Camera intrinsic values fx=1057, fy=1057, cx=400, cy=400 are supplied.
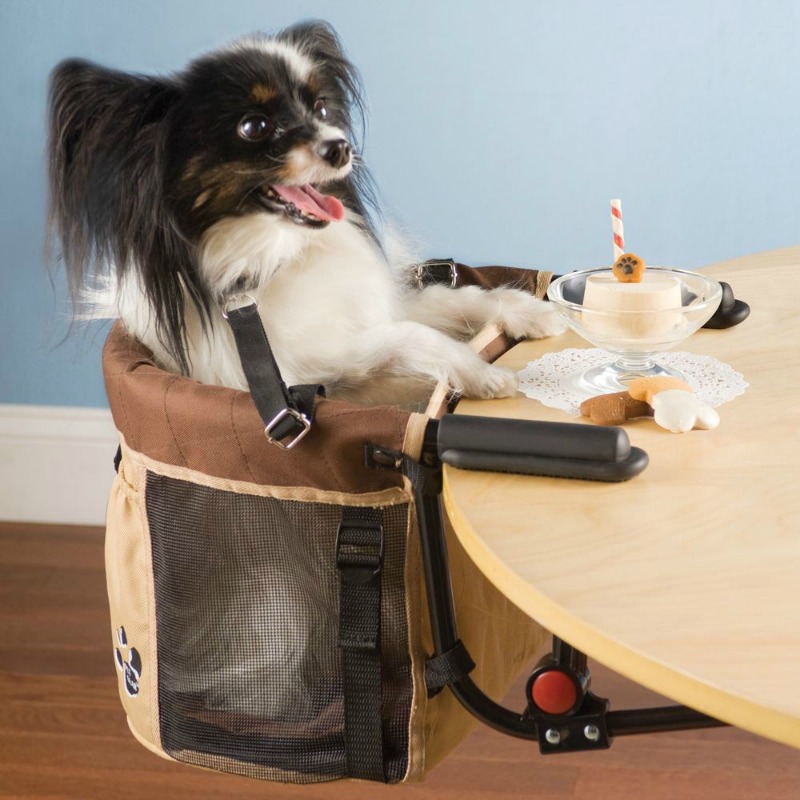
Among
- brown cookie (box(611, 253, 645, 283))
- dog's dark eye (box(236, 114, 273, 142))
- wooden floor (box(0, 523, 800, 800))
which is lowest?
wooden floor (box(0, 523, 800, 800))

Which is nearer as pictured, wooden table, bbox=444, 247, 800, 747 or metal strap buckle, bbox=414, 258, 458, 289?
wooden table, bbox=444, 247, 800, 747

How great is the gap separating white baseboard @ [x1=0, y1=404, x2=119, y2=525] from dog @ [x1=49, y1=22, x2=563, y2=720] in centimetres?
128

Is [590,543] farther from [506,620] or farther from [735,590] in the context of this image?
[506,620]

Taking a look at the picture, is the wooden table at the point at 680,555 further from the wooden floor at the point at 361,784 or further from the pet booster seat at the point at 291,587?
the wooden floor at the point at 361,784

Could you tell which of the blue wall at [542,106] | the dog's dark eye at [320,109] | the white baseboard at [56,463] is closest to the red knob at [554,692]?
the dog's dark eye at [320,109]

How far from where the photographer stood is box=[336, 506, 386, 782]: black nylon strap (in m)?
1.05

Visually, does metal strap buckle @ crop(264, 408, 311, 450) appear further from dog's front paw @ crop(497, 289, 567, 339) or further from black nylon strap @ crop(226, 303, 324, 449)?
dog's front paw @ crop(497, 289, 567, 339)

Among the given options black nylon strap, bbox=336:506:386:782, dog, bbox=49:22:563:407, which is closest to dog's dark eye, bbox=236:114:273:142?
dog, bbox=49:22:563:407

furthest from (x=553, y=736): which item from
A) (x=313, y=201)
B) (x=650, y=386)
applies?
(x=313, y=201)

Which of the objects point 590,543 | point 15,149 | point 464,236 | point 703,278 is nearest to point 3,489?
point 15,149

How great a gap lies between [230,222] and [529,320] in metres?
0.38

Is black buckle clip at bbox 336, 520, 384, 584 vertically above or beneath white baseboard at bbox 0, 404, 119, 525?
above

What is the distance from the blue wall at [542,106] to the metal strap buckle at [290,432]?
1.25 metres

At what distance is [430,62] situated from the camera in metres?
2.22
